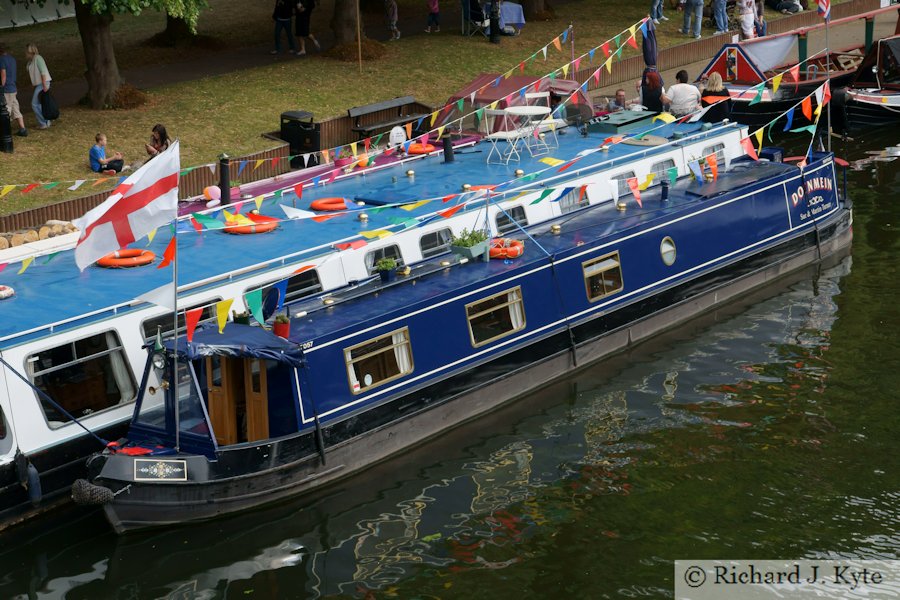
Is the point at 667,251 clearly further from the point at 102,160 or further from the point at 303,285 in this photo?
the point at 102,160

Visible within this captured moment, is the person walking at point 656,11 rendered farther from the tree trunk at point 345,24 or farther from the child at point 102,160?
the child at point 102,160

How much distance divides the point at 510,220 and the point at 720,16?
1008 inches

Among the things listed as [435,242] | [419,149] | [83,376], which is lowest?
[83,376]

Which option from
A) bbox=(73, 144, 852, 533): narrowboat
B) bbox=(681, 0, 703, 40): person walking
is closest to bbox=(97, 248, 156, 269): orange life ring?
bbox=(73, 144, 852, 533): narrowboat

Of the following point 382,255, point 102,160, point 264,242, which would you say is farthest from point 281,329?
point 102,160

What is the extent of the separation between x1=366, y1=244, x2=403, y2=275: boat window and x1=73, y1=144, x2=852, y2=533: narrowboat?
0.38 metres

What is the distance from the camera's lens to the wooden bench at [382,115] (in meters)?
31.5

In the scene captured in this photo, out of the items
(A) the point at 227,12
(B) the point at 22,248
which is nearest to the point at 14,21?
(A) the point at 227,12

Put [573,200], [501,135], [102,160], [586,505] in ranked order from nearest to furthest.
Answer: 1. [586,505]
2. [573,200]
3. [501,135]
4. [102,160]

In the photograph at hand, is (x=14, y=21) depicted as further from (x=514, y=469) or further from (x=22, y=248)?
(x=514, y=469)

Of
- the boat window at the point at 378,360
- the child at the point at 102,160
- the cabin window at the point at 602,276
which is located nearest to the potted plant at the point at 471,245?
the cabin window at the point at 602,276

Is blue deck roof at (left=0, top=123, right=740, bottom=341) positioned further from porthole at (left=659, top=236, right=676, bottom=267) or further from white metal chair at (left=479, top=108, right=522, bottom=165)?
porthole at (left=659, top=236, right=676, bottom=267)

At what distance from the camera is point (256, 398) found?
650 inches

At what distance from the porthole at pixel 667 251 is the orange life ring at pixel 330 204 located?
5.89m
